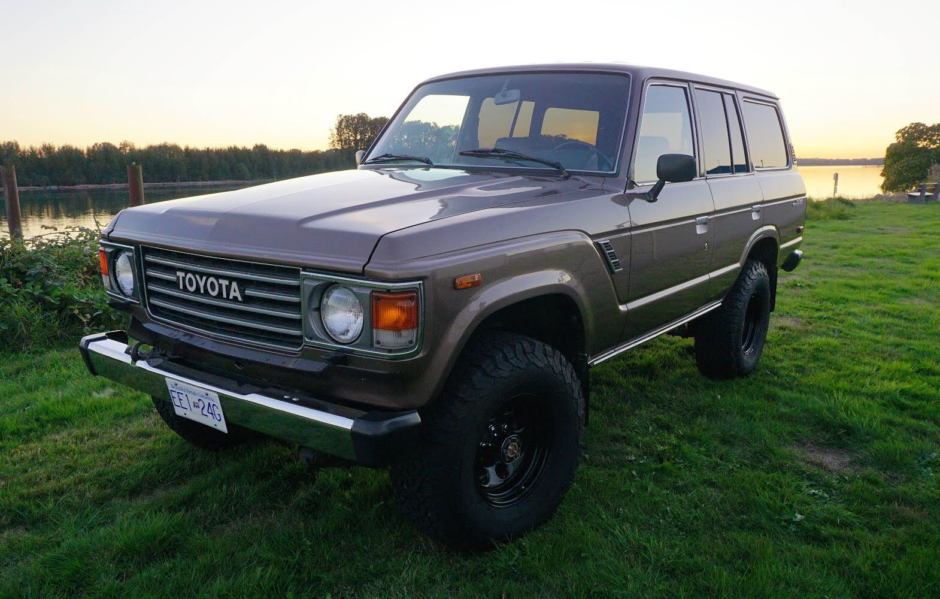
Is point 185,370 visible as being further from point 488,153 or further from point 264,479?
point 488,153

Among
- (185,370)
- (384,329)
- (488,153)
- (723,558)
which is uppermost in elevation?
(488,153)

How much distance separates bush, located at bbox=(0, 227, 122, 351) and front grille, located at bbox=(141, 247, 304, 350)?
344 cm

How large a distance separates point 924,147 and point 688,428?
54179 millimetres

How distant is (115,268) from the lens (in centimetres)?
284

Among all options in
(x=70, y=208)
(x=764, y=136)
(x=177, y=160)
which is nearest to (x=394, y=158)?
(x=764, y=136)

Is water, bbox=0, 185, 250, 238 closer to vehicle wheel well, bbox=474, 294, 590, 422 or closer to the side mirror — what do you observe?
vehicle wheel well, bbox=474, 294, 590, 422

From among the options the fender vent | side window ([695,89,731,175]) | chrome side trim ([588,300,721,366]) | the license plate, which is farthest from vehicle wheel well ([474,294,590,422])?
side window ([695,89,731,175])

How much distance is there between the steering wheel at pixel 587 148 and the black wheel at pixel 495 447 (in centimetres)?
107

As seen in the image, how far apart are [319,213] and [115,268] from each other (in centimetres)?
117

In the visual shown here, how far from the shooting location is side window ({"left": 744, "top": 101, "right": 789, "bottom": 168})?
4574 mm

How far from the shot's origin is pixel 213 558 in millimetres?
2486

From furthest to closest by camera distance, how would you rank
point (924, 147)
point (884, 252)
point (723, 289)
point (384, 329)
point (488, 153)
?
point (924, 147) → point (884, 252) → point (723, 289) → point (488, 153) → point (384, 329)

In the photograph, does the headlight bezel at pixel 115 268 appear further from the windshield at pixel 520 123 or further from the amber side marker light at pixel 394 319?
the windshield at pixel 520 123

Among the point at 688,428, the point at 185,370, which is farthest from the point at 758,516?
the point at 185,370
